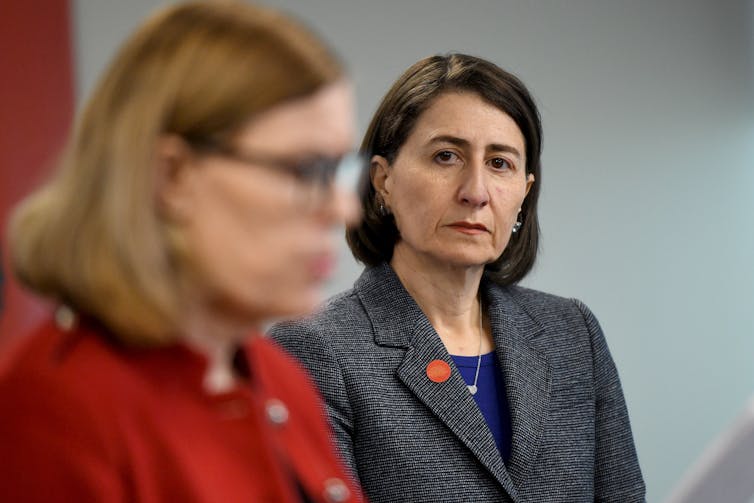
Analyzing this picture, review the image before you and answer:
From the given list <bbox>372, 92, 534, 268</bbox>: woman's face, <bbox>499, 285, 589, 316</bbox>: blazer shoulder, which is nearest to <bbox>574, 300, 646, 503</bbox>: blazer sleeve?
<bbox>499, 285, 589, 316</bbox>: blazer shoulder

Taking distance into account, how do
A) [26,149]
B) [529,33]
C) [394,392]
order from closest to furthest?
[394,392], [26,149], [529,33]

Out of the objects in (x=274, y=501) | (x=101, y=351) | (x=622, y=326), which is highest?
(x=101, y=351)

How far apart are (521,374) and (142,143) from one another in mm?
1293

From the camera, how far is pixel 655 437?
3.84 m

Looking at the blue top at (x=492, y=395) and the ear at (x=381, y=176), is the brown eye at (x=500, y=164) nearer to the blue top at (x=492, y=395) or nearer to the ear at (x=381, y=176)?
the ear at (x=381, y=176)

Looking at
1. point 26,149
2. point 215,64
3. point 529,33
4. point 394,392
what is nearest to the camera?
point 215,64

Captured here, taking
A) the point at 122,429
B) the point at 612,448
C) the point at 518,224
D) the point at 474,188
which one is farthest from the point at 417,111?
the point at 122,429

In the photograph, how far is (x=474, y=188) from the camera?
2.01 m

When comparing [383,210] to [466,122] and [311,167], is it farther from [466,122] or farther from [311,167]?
[311,167]

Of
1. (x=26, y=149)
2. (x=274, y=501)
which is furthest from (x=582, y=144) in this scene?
(x=274, y=501)

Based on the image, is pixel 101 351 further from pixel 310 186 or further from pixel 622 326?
pixel 622 326

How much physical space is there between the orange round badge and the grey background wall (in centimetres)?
178

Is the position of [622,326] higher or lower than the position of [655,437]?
higher

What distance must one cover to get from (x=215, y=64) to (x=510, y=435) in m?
1.25
